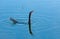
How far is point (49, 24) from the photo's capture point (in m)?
1.68

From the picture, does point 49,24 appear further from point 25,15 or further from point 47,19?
point 25,15

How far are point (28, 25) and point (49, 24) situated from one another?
21 centimetres

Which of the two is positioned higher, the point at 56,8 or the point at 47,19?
the point at 56,8

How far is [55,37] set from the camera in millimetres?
1688

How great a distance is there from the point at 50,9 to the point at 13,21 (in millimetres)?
387

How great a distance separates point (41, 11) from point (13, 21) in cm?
30

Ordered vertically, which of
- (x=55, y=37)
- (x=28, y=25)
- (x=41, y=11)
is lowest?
(x=55, y=37)

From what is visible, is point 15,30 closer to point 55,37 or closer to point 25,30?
point 25,30

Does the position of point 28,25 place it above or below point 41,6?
below

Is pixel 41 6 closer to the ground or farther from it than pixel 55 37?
farther from it

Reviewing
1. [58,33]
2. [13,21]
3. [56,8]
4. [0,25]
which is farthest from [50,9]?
[0,25]

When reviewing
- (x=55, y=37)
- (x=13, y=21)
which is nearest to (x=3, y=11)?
(x=13, y=21)

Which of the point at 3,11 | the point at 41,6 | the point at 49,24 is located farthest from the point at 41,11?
the point at 3,11

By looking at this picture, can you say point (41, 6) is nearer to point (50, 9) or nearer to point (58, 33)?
point (50, 9)
